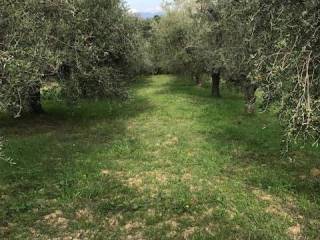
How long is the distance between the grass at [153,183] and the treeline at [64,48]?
6.49ft

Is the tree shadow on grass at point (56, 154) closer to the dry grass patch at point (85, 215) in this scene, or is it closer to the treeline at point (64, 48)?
the dry grass patch at point (85, 215)

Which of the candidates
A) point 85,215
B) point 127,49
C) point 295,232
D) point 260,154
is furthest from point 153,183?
point 127,49

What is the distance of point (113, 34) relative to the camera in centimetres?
2389

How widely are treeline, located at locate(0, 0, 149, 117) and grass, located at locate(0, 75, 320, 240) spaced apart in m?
1.98

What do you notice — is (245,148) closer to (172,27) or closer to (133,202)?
(133,202)

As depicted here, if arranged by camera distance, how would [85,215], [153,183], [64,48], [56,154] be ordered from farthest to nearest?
[64,48] → [56,154] → [153,183] → [85,215]

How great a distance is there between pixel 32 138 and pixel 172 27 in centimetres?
3039

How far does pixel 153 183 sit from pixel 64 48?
8112mm

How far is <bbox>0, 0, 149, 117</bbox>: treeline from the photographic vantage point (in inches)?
478

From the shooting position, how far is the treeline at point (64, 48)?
12.1 metres

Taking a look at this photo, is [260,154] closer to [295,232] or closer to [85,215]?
[295,232]

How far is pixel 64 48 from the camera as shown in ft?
64.2

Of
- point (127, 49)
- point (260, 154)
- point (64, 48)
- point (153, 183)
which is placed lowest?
point (260, 154)

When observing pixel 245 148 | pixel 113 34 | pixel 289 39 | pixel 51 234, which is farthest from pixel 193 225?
pixel 113 34
